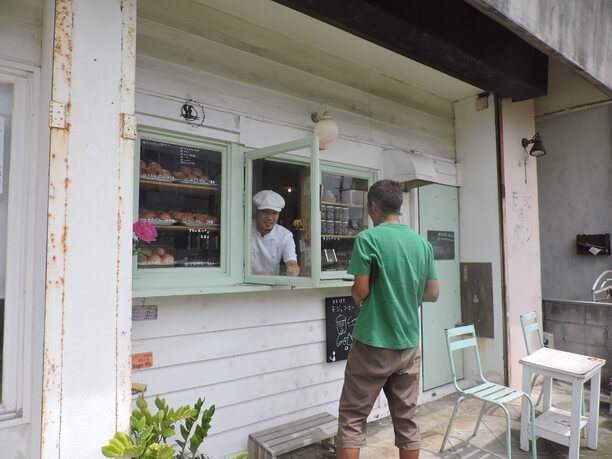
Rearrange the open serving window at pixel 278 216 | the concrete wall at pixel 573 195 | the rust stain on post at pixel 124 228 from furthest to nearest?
the concrete wall at pixel 573 195
the open serving window at pixel 278 216
the rust stain on post at pixel 124 228

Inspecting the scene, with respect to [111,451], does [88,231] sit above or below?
above

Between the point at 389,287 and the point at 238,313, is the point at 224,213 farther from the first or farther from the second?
the point at 389,287

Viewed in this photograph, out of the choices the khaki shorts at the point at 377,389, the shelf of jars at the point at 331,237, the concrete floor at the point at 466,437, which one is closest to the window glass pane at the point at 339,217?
the shelf of jars at the point at 331,237

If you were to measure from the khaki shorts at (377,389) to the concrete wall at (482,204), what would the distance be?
2.64m

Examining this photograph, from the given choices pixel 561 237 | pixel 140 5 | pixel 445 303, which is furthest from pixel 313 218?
pixel 561 237

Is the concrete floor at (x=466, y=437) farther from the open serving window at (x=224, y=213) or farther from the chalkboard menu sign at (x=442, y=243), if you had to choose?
the chalkboard menu sign at (x=442, y=243)

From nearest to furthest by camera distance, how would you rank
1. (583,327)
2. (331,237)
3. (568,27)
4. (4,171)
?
(4,171), (331,237), (568,27), (583,327)

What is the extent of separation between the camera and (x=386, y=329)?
240 centimetres

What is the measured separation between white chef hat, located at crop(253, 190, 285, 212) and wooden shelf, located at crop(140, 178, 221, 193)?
33 centimetres

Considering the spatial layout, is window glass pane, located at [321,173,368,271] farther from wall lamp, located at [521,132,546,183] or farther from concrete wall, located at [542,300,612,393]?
concrete wall, located at [542,300,612,393]

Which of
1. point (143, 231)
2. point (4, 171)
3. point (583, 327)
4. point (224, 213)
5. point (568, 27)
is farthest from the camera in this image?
point (583, 327)

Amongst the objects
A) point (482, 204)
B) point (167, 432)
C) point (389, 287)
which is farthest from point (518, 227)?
point (167, 432)

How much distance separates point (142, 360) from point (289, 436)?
1.21 m

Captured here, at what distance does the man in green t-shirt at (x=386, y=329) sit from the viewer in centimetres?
239
